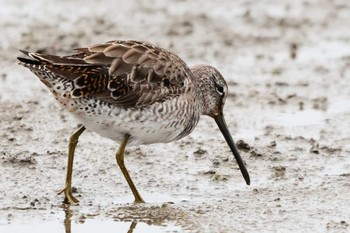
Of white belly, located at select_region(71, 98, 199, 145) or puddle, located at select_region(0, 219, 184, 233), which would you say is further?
white belly, located at select_region(71, 98, 199, 145)

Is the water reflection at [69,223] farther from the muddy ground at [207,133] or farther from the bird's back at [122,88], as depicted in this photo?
the bird's back at [122,88]

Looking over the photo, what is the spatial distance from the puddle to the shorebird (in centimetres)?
45

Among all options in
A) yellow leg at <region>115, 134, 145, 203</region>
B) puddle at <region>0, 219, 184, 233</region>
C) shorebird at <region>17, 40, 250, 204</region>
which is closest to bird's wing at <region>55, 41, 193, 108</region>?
shorebird at <region>17, 40, 250, 204</region>

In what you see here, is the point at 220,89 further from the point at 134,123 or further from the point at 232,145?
the point at 134,123

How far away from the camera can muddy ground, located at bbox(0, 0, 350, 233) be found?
7.07 m

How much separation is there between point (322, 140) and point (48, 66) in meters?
2.84

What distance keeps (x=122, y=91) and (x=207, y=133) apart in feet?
6.35

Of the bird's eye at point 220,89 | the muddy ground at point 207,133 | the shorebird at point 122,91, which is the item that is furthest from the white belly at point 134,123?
the bird's eye at point 220,89

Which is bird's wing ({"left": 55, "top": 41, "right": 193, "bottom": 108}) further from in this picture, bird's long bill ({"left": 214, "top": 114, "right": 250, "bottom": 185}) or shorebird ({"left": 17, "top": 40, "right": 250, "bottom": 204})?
bird's long bill ({"left": 214, "top": 114, "right": 250, "bottom": 185})

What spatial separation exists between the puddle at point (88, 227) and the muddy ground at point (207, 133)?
1cm

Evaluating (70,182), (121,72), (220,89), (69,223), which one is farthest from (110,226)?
(220,89)

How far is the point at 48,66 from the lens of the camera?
7.04m

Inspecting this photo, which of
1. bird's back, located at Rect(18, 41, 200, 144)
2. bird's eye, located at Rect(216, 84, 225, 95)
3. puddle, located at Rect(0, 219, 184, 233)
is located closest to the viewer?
puddle, located at Rect(0, 219, 184, 233)

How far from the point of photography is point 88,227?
6754mm
